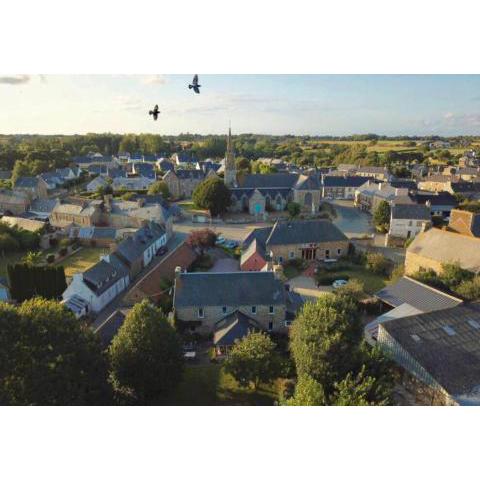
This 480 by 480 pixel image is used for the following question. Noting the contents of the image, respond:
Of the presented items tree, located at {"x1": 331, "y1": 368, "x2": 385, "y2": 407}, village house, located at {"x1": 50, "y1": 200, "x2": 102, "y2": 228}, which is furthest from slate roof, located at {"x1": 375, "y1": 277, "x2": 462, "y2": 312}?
village house, located at {"x1": 50, "y1": 200, "x2": 102, "y2": 228}

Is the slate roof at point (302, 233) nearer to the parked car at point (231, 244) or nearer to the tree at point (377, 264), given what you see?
the tree at point (377, 264)

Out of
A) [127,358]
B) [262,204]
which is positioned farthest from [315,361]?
[262,204]

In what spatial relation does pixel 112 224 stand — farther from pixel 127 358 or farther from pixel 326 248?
pixel 127 358

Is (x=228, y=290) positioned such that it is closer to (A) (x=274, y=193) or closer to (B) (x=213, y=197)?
(B) (x=213, y=197)

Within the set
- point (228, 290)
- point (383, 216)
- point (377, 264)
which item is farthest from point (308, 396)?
point (383, 216)

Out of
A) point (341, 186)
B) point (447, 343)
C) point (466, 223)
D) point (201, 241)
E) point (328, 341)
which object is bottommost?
point (201, 241)

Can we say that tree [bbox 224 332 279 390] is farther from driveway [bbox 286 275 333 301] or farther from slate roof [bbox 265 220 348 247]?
slate roof [bbox 265 220 348 247]

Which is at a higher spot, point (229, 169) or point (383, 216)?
point (229, 169)
